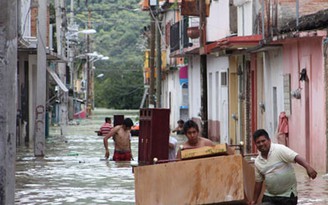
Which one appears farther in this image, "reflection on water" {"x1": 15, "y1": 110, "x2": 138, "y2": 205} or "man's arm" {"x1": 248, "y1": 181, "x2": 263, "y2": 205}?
"reflection on water" {"x1": 15, "y1": 110, "x2": 138, "y2": 205}

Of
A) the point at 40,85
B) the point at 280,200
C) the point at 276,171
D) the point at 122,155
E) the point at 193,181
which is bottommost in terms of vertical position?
the point at 122,155

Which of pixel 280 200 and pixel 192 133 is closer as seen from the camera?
pixel 280 200

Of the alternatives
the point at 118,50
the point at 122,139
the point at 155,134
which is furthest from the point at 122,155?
the point at 118,50

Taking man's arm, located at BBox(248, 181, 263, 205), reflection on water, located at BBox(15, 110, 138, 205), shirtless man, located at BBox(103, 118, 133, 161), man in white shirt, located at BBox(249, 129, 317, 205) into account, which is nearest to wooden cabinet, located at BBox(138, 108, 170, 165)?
reflection on water, located at BBox(15, 110, 138, 205)

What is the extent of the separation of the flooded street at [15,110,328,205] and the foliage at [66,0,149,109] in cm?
9676

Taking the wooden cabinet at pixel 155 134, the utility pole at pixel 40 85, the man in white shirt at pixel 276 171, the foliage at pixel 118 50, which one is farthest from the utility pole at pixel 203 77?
the foliage at pixel 118 50

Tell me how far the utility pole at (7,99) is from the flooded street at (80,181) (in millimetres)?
7814

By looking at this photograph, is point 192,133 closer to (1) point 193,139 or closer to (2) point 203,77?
(1) point 193,139

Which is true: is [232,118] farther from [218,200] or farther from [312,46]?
[218,200]

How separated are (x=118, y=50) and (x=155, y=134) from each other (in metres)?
132

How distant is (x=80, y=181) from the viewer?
2273 centimetres

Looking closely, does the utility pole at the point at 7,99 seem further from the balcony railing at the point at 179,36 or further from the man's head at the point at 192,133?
the balcony railing at the point at 179,36

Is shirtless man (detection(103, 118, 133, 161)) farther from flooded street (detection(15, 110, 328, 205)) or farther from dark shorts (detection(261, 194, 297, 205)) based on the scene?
dark shorts (detection(261, 194, 297, 205))

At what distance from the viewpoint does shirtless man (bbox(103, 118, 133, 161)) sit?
1062 inches
